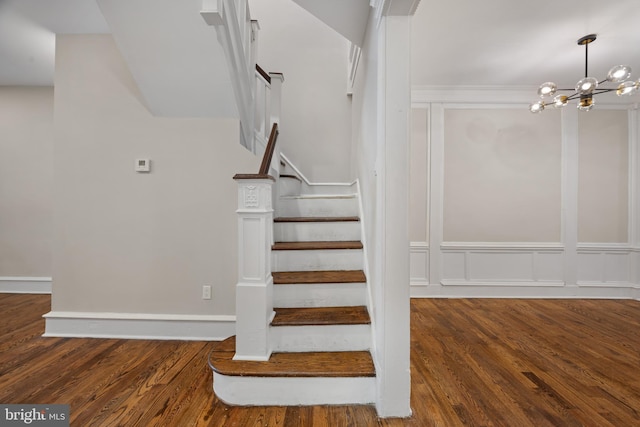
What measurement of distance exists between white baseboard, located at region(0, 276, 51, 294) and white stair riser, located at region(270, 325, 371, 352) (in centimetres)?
367

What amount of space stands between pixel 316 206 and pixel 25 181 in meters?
3.78

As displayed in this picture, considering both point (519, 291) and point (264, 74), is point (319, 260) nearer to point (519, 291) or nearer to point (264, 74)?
point (264, 74)

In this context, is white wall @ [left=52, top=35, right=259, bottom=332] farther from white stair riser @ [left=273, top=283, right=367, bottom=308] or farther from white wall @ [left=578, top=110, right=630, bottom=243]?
white wall @ [left=578, top=110, right=630, bottom=243]

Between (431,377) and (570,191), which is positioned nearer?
(431,377)

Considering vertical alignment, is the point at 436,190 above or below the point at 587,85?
below

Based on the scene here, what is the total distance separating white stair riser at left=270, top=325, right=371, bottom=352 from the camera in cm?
184

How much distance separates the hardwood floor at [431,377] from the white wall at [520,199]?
0.77 metres

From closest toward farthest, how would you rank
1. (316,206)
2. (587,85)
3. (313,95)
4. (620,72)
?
1. (620,72)
2. (587,85)
3. (316,206)
4. (313,95)

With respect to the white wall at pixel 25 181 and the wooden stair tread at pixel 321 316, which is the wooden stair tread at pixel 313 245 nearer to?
the wooden stair tread at pixel 321 316

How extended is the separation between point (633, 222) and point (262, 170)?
4.50 meters

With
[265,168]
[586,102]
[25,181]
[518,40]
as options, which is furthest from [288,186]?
[25,181]

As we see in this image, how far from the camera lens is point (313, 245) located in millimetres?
2324

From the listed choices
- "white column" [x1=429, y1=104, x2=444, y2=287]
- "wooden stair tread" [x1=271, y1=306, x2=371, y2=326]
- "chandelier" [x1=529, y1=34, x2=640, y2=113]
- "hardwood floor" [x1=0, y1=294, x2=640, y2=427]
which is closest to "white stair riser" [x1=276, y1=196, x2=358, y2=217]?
"wooden stair tread" [x1=271, y1=306, x2=371, y2=326]

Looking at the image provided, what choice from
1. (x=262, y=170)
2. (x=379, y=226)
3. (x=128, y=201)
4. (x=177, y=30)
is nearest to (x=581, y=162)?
(x=379, y=226)
